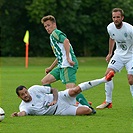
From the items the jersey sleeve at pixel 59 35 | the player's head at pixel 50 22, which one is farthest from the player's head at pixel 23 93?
the player's head at pixel 50 22

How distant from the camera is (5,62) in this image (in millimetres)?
47938

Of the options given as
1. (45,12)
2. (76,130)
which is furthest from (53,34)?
(45,12)

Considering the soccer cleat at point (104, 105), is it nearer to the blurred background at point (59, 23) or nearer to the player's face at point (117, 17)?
the player's face at point (117, 17)

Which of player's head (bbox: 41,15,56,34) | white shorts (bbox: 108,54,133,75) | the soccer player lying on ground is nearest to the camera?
the soccer player lying on ground

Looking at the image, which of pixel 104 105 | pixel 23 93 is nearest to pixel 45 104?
pixel 23 93

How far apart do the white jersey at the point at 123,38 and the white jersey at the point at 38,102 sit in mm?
2375

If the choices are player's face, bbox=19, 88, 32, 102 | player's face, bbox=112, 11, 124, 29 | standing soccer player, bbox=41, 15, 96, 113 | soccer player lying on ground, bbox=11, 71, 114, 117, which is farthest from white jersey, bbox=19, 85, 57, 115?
player's face, bbox=112, 11, 124, 29

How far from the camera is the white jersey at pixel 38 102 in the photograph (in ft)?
38.9

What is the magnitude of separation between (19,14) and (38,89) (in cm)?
4334

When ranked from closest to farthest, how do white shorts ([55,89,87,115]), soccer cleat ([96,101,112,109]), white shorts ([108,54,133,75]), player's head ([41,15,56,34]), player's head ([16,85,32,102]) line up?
player's head ([16,85,32,102]) < white shorts ([55,89,87,115]) < player's head ([41,15,56,34]) < white shorts ([108,54,133,75]) < soccer cleat ([96,101,112,109])

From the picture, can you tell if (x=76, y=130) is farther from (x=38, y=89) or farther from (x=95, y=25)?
(x=95, y=25)

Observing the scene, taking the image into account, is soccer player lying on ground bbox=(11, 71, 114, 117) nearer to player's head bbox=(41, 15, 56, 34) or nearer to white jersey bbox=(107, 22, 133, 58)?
player's head bbox=(41, 15, 56, 34)

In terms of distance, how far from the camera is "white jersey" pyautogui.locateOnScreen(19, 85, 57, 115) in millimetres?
Result: 11859

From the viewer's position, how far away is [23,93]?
37.9ft
